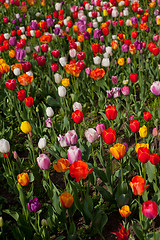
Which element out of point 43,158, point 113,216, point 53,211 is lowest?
point 113,216

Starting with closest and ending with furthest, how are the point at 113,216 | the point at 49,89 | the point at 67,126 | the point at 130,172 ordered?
the point at 113,216 → the point at 130,172 → the point at 67,126 → the point at 49,89

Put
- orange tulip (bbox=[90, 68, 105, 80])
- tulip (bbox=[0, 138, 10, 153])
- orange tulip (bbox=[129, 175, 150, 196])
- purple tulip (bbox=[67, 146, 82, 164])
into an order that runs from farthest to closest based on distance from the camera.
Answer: orange tulip (bbox=[90, 68, 105, 80]) < tulip (bbox=[0, 138, 10, 153]) < purple tulip (bbox=[67, 146, 82, 164]) < orange tulip (bbox=[129, 175, 150, 196])

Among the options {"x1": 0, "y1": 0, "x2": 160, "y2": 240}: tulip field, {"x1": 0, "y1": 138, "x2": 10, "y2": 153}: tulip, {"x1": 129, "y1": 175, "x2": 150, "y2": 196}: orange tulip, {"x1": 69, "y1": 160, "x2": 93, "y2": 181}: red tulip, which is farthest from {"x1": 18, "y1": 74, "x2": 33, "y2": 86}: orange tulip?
{"x1": 129, "y1": 175, "x2": 150, "y2": 196}: orange tulip

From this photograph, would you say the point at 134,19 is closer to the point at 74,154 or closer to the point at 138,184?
the point at 74,154

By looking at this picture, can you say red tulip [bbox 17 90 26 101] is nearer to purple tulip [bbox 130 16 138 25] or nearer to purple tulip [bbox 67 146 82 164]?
purple tulip [bbox 67 146 82 164]

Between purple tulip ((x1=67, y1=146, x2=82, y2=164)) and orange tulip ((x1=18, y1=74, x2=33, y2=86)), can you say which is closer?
purple tulip ((x1=67, y1=146, x2=82, y2=164))

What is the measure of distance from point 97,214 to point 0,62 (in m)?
2.69

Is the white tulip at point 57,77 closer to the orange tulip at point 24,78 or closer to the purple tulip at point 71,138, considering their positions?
the orange tulip at point 24,78

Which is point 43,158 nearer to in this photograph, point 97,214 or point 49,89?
point 97,214

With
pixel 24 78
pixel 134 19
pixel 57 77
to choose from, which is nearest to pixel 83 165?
pixel 24 78

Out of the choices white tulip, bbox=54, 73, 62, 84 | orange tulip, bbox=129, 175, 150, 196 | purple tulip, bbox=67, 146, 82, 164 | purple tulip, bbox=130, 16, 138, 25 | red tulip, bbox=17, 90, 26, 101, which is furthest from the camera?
purple tulip, bbox=130, 16, 138, 25

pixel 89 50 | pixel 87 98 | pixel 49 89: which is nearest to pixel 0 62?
pixel 49 89

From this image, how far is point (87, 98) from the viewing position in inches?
173

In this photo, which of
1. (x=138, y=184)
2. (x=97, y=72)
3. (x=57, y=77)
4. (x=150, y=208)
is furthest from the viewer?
(x=57, y=77)
